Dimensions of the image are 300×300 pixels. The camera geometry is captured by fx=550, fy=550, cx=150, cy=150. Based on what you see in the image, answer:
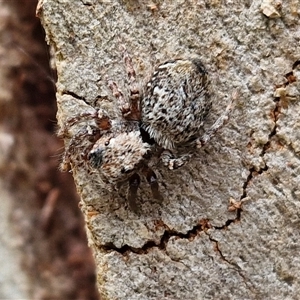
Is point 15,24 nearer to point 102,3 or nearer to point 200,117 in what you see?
point 102,3

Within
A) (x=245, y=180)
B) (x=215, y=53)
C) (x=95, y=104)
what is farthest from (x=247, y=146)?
(x=95, y=104)

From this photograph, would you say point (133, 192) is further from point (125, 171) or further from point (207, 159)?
point (207, 159)

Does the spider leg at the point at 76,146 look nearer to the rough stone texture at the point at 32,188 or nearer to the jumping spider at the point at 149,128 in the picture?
the jumping spider at the point at 149,128

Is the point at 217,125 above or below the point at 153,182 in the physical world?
above

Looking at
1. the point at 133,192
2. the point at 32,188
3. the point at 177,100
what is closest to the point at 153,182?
the point at 133,192

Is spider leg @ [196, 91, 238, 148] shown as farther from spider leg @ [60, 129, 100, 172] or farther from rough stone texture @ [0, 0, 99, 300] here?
rough stone texture @ [0, 0, 99, 300]

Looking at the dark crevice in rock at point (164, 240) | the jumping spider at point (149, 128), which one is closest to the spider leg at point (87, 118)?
the jumping spider at point (149, 128)
